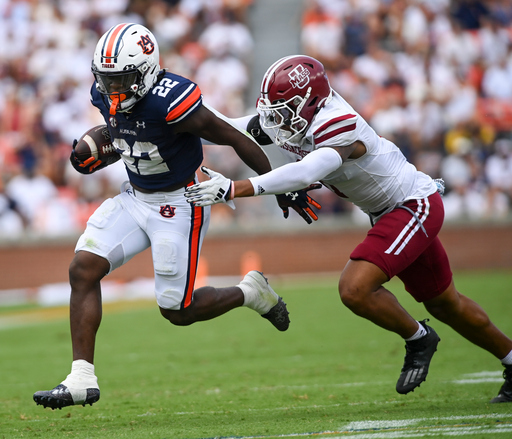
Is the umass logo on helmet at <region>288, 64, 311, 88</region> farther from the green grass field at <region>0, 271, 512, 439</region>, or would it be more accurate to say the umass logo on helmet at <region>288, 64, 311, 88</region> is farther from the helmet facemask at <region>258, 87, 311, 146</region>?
the green grass field at <region>0, 271, 512, 439</region>

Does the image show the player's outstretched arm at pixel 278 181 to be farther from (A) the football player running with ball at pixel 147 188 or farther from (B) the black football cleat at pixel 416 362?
(B) the black football cleat at pixel 416 362

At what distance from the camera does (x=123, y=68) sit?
438cm

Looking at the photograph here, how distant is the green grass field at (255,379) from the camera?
4.15 metres

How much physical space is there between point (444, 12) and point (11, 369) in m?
10.5

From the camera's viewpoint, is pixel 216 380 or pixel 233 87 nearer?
pixel 216 380

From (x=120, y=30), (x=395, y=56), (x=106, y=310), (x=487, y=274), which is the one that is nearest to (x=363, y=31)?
(x=395, y=56)

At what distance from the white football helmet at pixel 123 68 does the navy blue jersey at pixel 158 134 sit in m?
0.10

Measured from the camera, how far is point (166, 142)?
458cm

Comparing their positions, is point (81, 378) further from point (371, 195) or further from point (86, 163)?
point (371, 195)

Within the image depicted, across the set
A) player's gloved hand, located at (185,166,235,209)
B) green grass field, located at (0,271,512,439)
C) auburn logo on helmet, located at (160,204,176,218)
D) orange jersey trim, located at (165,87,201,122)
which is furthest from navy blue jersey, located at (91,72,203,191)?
green grass field, located at (0,271,512,439)

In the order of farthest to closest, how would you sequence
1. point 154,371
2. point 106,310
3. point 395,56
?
point 395,56 → point 106,310 → point 154,371

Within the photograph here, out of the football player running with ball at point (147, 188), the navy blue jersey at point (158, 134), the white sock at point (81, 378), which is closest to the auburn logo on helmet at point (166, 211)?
the football player running with ball at point (147, 188)

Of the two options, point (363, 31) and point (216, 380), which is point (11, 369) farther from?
point (363, 31)

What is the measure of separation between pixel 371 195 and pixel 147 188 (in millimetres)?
1362
